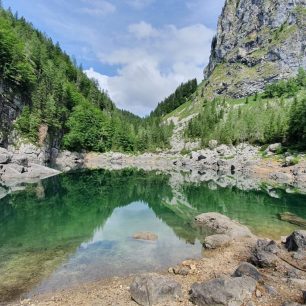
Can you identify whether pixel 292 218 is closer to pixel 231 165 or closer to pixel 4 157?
pixel 4 157

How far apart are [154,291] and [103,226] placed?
18.7m

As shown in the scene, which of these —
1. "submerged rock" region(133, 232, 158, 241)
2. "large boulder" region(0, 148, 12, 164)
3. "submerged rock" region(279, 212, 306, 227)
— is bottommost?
"submerged rock" region(133, 232, 158, 241)

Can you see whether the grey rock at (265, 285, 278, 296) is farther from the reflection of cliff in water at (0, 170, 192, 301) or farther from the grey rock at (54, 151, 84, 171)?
the grey rock at (54, 151, 84, 171)

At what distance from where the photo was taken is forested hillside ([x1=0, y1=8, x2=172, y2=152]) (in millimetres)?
98062

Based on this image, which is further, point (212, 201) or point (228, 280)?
point (212, 201)

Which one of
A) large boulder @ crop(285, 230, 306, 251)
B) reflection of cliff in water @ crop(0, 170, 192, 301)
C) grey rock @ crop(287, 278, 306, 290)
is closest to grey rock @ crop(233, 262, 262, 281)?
grey rock @ crop(287, 278, 306, 290)

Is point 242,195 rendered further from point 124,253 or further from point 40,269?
point 40,269

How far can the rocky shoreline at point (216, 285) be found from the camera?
15.2m

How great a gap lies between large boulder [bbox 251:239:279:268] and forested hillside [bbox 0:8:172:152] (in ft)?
272

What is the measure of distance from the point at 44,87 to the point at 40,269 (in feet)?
337

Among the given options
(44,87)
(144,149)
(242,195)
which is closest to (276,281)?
(242,195)

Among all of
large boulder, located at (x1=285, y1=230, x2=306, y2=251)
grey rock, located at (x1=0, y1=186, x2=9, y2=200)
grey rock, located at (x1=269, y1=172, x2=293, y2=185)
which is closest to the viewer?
large boulder, located at (x1=285, y1=230, x2=306, y2=251)

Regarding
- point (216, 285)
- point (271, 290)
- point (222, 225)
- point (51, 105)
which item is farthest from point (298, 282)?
point (51, 105)

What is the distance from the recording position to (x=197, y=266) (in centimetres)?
2077
